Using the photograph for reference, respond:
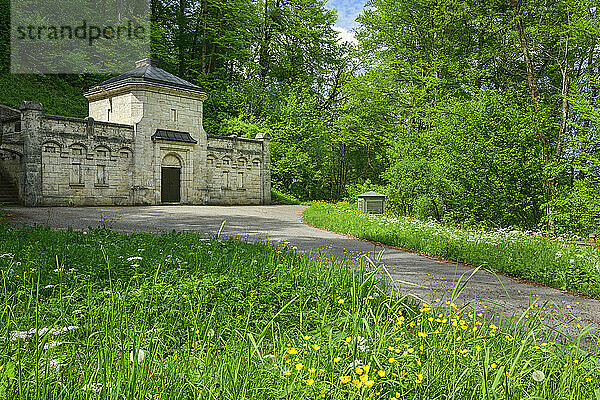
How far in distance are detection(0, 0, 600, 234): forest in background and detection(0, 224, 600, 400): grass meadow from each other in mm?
8991

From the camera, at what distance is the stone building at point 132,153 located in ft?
68.5

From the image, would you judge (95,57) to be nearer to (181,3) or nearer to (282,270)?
(181,3)

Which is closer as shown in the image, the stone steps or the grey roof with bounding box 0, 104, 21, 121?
the stone steps

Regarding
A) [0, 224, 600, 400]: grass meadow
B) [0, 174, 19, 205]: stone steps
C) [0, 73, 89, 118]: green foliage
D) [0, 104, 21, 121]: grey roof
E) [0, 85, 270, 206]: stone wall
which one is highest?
[0, 73, 89, 118]: green foliage

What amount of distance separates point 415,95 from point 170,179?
51.1 feet

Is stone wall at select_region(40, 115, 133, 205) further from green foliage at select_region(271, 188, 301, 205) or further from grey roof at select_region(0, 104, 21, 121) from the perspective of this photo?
green foliage at select_region(271, 188, 301, 205)

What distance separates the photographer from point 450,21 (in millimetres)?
25094

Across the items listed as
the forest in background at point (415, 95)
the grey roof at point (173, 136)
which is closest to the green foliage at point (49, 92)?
the forest in background at point (415, 95)

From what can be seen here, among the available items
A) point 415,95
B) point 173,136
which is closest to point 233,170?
point 173,136

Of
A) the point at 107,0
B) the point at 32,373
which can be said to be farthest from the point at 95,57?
the point at 32,373

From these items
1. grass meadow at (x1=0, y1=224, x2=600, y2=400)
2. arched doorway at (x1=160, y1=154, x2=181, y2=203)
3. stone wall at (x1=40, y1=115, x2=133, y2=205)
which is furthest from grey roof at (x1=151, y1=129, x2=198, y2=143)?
grass meadow at (x1=0, y1=224, x2=600, y2=400)

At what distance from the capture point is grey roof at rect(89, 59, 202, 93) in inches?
992

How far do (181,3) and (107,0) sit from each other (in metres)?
6.32

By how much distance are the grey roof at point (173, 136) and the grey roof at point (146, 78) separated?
279 centimetres
